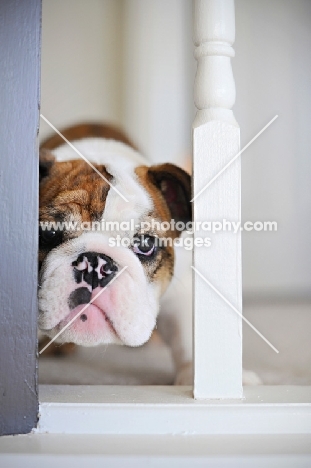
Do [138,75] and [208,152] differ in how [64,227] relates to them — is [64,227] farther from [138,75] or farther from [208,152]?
[138,75]

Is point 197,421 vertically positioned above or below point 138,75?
below

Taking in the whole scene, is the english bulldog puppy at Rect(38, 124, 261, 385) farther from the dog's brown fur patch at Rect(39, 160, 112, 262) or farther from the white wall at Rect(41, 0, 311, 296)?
the white wall at Rect(41, 0, 311, 296)

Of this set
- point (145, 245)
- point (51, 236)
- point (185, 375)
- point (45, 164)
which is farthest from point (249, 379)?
point (45, 164)

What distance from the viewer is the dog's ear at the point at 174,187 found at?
1.10 meters

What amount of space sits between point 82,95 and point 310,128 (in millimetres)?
558

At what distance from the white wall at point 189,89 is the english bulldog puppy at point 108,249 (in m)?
0.22

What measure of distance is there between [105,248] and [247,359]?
0.51 m

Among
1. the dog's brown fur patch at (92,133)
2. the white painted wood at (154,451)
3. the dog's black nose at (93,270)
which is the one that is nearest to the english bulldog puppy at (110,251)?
the dog's black nose at (93,270)

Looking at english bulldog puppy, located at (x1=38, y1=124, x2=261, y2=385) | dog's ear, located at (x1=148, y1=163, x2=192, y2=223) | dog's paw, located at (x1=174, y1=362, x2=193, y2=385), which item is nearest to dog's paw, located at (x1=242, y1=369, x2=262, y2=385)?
english bulldog puppy, located at (x1=38, y1=124, x2=261, y2=385)

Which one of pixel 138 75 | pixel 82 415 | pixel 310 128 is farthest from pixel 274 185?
pixel 82 415

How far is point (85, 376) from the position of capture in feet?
3.85

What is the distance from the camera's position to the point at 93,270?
98 cm

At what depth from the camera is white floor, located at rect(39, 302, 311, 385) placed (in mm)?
1182

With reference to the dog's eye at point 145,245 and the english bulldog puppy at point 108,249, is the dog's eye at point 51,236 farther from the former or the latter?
the dog's eye at point 145,245
